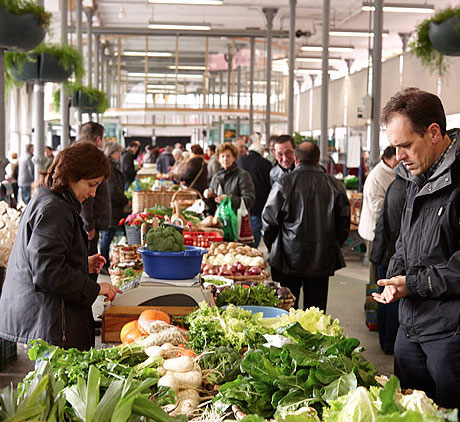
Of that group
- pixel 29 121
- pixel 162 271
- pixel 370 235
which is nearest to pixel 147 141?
pixel 29 121

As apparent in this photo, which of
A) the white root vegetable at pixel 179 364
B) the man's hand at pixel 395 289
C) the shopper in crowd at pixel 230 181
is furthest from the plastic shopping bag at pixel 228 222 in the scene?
the white root vegetable at pixel 179 364

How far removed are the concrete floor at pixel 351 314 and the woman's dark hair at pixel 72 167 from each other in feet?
6.95

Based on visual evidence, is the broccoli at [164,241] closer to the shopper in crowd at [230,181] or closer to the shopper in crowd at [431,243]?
the shopper in crowd at [431,243]

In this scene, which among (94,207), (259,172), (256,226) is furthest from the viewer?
(259,172)

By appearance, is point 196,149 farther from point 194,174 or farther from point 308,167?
point 308,167

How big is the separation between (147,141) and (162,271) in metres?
40.5

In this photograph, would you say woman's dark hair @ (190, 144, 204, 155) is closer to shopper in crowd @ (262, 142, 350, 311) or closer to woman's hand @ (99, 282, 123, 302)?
shopper in crowd @ (262, 142, 350, 311)

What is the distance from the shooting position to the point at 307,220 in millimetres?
5320

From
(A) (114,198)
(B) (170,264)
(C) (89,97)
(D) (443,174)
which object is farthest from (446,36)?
(C) (89,97)

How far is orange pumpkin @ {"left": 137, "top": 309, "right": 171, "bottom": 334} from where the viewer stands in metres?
2.97

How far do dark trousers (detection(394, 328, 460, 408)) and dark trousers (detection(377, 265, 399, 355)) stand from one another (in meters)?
2.59

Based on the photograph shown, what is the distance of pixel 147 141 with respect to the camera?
1711 inches

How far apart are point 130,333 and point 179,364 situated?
63 centimetres

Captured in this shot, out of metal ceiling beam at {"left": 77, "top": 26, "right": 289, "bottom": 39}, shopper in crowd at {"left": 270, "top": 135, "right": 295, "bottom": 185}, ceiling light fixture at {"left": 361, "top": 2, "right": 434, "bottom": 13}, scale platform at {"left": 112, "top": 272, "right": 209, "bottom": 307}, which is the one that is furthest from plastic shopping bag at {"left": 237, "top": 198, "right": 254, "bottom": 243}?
metal ceiling beam at {"left": 77, "top": 26, "right": 289, "bottom": 39}
